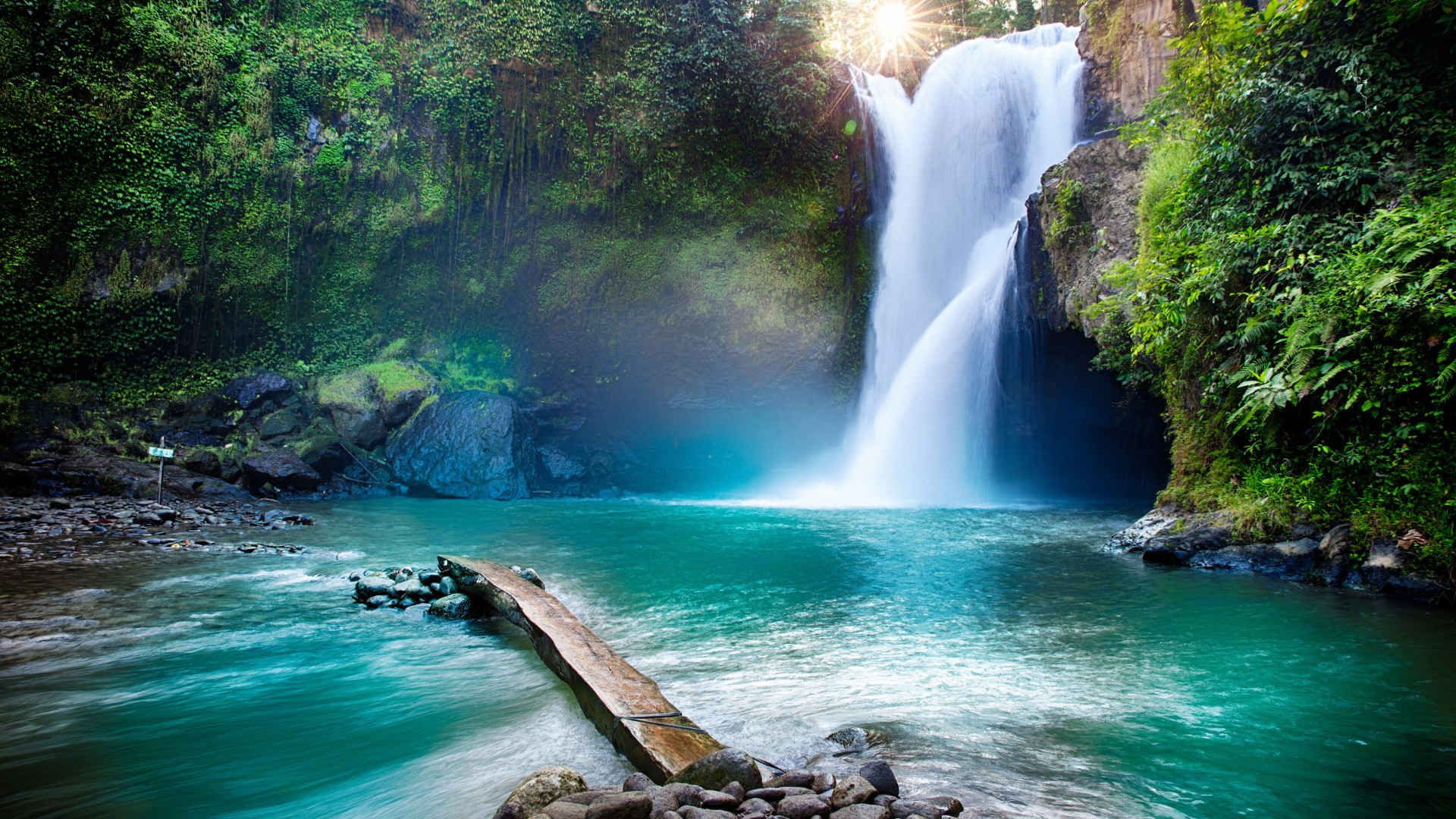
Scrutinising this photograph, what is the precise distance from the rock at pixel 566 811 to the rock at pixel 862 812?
746mm

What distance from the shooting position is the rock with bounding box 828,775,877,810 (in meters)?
2.20

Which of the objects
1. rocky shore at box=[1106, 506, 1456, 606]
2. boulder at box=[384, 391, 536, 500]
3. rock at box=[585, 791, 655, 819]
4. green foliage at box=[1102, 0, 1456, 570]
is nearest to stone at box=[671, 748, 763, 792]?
rock at box=[585, 791, 655, 819]

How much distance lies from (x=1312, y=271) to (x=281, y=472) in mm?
17494

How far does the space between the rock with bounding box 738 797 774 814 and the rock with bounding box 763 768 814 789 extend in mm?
215

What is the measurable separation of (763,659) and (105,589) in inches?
234

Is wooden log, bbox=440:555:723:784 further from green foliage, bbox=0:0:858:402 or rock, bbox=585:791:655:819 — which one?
green foliage, bbox=0:0:858:402

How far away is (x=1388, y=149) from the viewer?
6676mm

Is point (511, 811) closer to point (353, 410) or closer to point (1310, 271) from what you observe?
point (1310, 271)

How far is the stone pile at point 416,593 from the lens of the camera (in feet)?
18.6

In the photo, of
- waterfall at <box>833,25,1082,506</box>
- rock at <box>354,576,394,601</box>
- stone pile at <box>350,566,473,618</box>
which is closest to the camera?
stone pile at <box>350,566,473,618</box>

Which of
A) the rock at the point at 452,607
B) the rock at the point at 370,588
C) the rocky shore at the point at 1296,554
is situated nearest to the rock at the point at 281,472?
the rock at the point at 370,588

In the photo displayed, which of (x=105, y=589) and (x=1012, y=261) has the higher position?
(x=1012, y=261)

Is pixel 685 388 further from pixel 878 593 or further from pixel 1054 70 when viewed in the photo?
pixel 878 593

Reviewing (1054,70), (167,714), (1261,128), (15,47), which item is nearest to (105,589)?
(167,714)
